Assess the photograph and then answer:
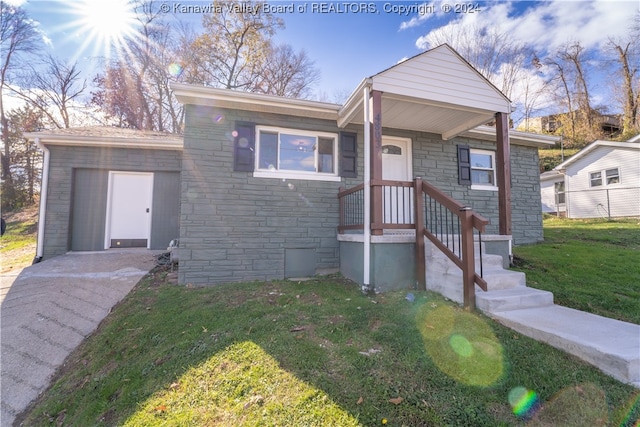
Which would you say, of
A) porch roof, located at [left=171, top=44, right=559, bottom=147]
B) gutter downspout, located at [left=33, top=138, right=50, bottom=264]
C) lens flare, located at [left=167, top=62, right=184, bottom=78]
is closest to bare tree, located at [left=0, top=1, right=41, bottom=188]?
lens flare, located at [left=167, top=62, right=184, bottom=78]

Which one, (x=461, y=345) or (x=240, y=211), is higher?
(x=240, y=211)

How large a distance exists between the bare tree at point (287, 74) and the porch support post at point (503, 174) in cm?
1232

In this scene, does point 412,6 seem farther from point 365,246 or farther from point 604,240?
point 604,240

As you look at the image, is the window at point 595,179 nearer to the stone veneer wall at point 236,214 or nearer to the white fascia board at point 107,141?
the stone veneer wall at point 236,214

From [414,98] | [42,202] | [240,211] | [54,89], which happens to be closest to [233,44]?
[54,89]

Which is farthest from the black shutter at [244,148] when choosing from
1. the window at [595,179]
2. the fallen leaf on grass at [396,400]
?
the window at [595,179]

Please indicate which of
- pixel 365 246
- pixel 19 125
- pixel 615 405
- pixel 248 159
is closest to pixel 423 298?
pixel 365 246

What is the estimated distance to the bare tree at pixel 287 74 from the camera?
14.4 metres

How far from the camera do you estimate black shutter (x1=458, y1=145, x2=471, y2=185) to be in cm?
639

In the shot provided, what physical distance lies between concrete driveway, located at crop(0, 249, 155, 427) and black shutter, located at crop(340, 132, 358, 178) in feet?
14.5

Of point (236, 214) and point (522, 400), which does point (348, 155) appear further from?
point (522, 400)

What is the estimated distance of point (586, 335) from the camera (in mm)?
2287

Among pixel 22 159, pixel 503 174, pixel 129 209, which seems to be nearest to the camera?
pixel 503 174

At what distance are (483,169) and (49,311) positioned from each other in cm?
876
